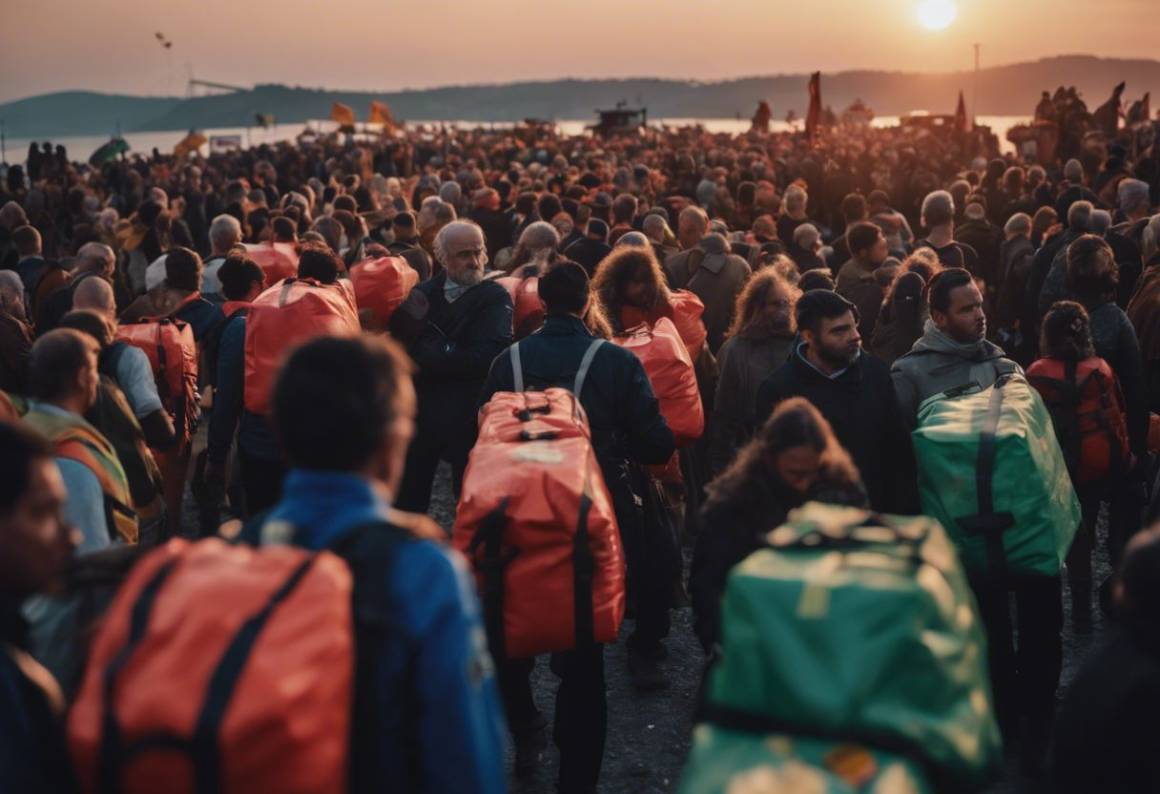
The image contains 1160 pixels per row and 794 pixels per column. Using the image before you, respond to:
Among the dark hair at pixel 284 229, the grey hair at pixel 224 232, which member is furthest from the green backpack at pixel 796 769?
the dark hair at pixel 284 229

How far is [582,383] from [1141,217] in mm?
6685

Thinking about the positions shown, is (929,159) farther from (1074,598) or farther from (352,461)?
(352,461)

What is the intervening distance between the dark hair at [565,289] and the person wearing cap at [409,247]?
393cm

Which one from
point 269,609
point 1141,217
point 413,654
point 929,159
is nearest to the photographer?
point 269,609

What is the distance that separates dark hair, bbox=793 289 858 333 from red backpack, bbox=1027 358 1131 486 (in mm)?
1198

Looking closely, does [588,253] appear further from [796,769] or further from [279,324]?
[796,769]

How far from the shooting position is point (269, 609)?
197 cm

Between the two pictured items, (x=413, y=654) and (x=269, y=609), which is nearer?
(x=269, y=609)

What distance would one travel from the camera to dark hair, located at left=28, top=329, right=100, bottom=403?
3.63 metres

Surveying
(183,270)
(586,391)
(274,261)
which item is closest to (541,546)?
(586,391)

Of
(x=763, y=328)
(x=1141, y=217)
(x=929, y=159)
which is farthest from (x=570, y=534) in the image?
(x=929, y=159)

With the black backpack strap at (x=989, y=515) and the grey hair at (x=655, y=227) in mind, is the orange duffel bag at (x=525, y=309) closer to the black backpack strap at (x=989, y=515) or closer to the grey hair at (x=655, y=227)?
the grey hair at (x=655, y=227)

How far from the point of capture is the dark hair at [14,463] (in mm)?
2174

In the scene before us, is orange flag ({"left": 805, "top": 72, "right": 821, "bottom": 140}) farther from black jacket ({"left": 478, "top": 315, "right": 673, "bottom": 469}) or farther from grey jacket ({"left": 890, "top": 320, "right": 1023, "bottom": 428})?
black jacket ({"left": 478, "top": 315, "right": 673, "bottom": 469})
